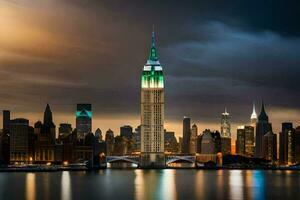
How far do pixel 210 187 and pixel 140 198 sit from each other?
2696 centimetres

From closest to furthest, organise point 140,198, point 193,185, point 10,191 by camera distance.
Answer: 1. point 140,198
2. point 10,191
3. point 193,185

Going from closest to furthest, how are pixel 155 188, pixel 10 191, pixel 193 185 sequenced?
1. pixel 10 191
2. pixel 155 188
3. pixel 193 185

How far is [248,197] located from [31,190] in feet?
106

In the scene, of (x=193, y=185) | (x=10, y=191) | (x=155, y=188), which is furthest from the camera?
(x=193, y=185)

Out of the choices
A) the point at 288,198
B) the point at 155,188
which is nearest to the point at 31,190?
the point at 155,188

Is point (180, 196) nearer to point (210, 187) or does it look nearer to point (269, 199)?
point (269, 199)

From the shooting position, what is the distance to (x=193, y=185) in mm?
127688

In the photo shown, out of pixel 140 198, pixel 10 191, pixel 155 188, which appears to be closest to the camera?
pixel 140 198

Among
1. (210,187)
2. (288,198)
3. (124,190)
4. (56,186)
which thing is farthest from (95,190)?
(288,198)

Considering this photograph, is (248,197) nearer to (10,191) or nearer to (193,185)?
(193,185)

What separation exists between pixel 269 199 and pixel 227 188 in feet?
65.5

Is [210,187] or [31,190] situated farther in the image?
[210,187]

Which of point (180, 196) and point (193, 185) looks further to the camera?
point (193, 185)

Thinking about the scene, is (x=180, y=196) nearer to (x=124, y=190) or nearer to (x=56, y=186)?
(x=124, y=190)
